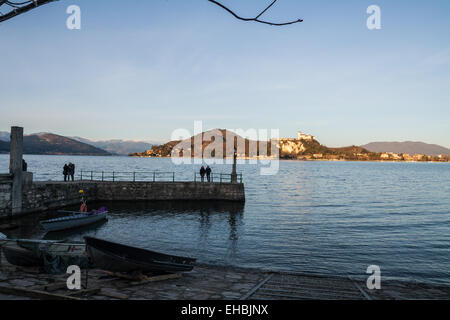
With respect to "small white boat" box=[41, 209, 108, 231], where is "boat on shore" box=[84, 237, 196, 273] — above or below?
above

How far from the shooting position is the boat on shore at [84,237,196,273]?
8.31 meters

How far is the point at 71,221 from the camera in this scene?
18750 mm

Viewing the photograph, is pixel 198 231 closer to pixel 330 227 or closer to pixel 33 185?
pixel 330 227

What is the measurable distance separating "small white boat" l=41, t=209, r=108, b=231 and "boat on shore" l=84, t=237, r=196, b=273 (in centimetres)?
1050

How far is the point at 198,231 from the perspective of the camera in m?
20.2

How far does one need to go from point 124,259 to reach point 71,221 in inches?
488

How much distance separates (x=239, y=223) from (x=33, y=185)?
1478cm

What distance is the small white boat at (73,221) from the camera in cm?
1734

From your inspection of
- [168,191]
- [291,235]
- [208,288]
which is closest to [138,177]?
[168,191]

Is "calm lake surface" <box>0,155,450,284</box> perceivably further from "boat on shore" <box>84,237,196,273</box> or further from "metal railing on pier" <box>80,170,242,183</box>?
"boat on shore" <box>84,237,196,273</box>

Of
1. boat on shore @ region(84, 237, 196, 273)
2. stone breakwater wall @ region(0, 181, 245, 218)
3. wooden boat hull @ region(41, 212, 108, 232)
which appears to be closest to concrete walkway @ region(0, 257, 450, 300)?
boat on shore @ region(84, 237, 196, 273)

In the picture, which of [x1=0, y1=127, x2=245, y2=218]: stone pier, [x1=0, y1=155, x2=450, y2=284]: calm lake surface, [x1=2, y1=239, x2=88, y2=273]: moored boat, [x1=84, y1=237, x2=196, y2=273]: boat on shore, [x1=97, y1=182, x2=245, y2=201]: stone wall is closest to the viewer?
[x1=84, y1=237, x2=196, y2=273]: boat on shore
